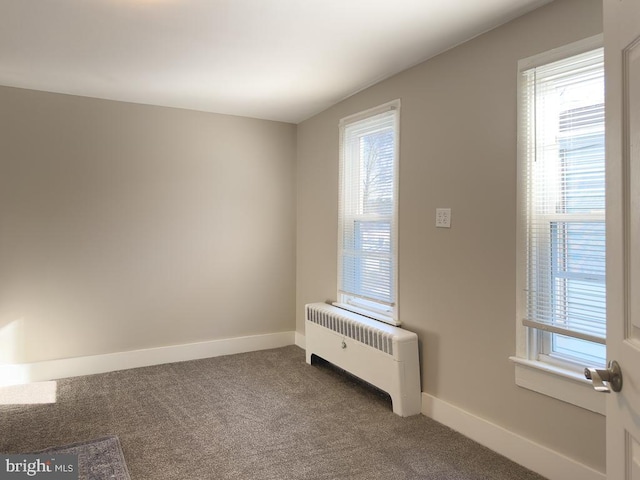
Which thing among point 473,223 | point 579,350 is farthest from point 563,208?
point 579,350

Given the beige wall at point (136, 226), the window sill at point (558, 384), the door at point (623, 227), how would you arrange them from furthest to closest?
the beige wall at point (136, 226)
the window sill at point (558, 384)
the door at point (623, 227)

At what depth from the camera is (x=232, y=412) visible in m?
2.85

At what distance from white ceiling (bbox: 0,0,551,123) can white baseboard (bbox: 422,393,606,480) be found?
2.14 meters

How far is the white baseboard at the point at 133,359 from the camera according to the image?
11.1ft

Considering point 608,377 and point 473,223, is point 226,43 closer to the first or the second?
point 473,223

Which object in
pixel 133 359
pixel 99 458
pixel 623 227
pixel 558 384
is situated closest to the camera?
pixel 623 227

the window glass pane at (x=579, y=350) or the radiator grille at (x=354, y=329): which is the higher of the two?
the window glass pane at (x=579, y=350)

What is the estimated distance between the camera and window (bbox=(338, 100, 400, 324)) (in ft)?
10.4

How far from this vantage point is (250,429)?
2.61 meters

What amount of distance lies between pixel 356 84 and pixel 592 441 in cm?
265

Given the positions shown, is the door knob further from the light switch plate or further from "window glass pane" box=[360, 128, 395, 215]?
"window glass pane" box=[360, 128, 395, 215]

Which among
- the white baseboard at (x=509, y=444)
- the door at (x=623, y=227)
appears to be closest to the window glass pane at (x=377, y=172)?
the white baseboard at (x=509, y=444)

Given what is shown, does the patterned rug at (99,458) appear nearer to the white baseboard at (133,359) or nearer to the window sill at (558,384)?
the white baseboard at (133,359)

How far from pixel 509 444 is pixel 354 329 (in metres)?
1.24
